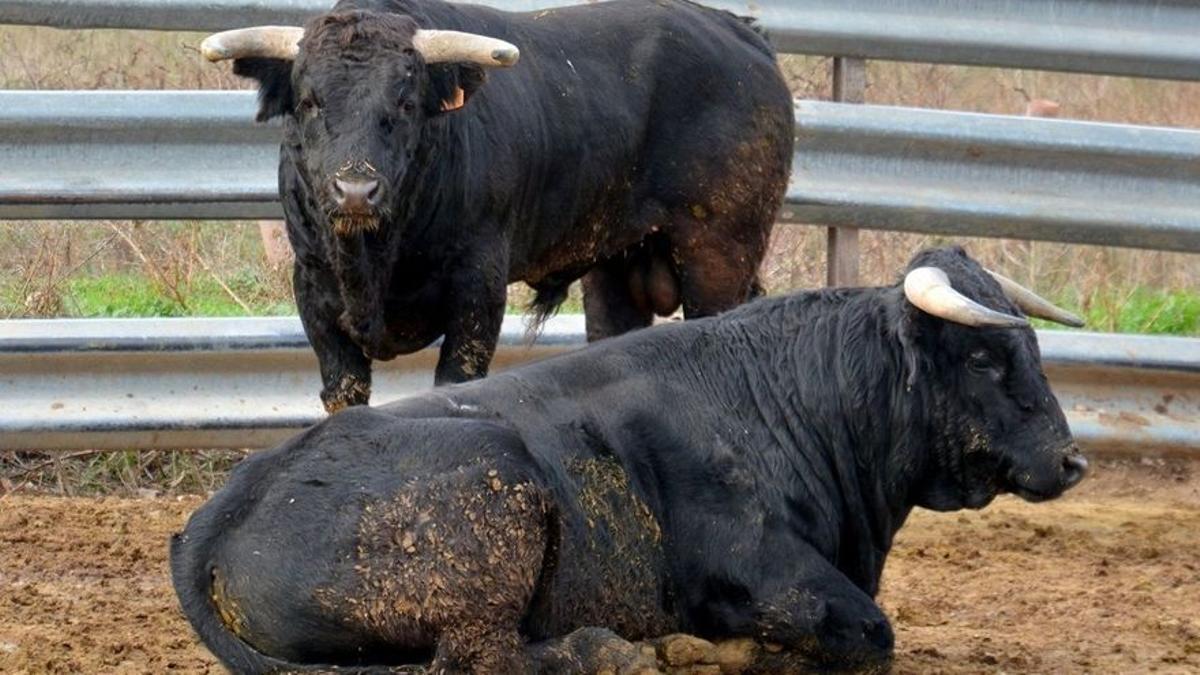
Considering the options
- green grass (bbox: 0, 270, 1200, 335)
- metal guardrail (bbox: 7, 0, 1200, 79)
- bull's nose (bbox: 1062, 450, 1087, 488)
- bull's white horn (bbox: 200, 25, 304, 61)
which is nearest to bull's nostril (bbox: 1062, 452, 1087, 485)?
bull's nose (bbox: 1062, 450, 1087, 488)

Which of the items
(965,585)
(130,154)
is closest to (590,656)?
(965,585)

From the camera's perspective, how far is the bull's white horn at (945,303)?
19.0 feet

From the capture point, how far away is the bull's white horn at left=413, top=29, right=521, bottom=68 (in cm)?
693

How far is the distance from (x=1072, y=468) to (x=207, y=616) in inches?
98.1

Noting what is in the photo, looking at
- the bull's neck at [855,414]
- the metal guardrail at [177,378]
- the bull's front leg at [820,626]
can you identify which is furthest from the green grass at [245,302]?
the bull's front leg at [820,626]

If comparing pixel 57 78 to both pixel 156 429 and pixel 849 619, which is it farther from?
pixel 849 619

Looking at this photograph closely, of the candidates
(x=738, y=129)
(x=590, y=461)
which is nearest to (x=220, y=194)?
(x=738, y=129)

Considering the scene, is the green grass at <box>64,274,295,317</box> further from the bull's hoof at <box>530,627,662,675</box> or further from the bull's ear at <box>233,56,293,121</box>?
the bull's hoof at <box>530,627,662,675</box>

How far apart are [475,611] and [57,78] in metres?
7.87

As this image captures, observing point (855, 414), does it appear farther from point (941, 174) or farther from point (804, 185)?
point (941, 174)

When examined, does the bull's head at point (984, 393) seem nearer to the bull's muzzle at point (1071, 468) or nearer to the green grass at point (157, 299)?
the bull's muzzle at point (1071, 468)

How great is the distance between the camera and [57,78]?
1214 centimetres

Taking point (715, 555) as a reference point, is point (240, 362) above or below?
below

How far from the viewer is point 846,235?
29.8ft
